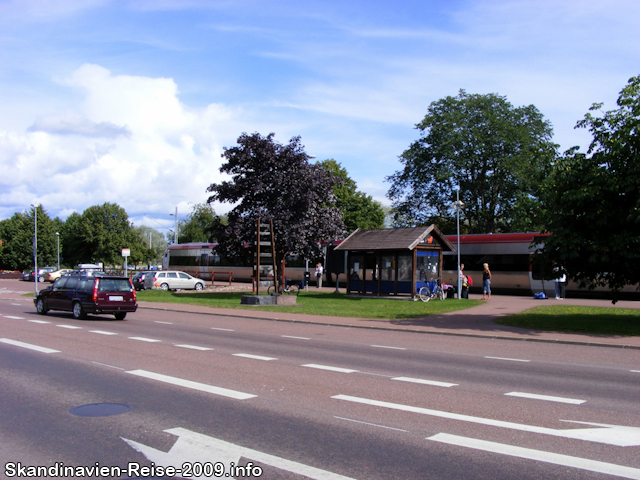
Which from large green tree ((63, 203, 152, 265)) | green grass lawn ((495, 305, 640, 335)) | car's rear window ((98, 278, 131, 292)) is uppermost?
large green tree ((63, 203, 152, 265))

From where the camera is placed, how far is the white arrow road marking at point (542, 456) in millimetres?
4848

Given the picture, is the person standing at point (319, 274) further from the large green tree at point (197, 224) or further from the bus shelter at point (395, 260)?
the large green tree at point (197, 224)

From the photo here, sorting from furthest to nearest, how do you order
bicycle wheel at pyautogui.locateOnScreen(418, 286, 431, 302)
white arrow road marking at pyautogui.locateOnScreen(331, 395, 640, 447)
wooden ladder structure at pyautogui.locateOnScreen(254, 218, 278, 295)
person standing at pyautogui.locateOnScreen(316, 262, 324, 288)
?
1. person standing at pyautogui.locateOnScreen(316, 262, 324, 288)
2. bicycle wheel at pyautogui.locateOnScreen(418, 286, 431, 302)
3. wooden ladder structure at pyautogui.locateOnScreen(254, 218, 278, 295)
4. white arrow road marking at pyautogui.locateOnScreen(331, 395, 640, 447)

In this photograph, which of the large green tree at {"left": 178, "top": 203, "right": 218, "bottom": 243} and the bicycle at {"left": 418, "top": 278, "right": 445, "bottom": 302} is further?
the large green tree at {"left": 178, "top": 203, "right": 218, "bottom": 243}

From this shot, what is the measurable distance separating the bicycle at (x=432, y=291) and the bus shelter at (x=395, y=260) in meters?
0.12

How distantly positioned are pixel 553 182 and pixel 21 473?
658 inches

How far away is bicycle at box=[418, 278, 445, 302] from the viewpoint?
28.6 metres

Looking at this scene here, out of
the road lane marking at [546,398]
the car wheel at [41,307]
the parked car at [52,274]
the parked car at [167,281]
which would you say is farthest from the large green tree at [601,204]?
the parked car at [52,274]

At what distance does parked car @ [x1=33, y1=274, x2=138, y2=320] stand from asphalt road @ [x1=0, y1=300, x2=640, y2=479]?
586 centimetres

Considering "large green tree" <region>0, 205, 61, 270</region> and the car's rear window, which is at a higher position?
"large green tree" <region>0, 205, 61, 270</region>

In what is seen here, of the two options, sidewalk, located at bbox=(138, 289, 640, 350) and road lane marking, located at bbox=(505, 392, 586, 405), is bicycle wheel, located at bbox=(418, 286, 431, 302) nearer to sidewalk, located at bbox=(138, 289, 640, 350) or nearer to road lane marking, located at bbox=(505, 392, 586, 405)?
sidewalk, located at bbox=(138, 289, 640, 350)

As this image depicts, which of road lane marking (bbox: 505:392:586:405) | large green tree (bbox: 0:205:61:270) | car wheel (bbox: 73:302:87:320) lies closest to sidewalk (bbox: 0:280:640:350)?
car wheel (bbox: 73:302:87:320)

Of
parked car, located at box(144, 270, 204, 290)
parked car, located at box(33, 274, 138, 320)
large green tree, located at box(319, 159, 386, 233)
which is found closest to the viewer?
parked car, located at box(33, 274, 138, 320)

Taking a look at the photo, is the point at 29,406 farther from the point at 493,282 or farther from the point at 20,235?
the point at 20,235
